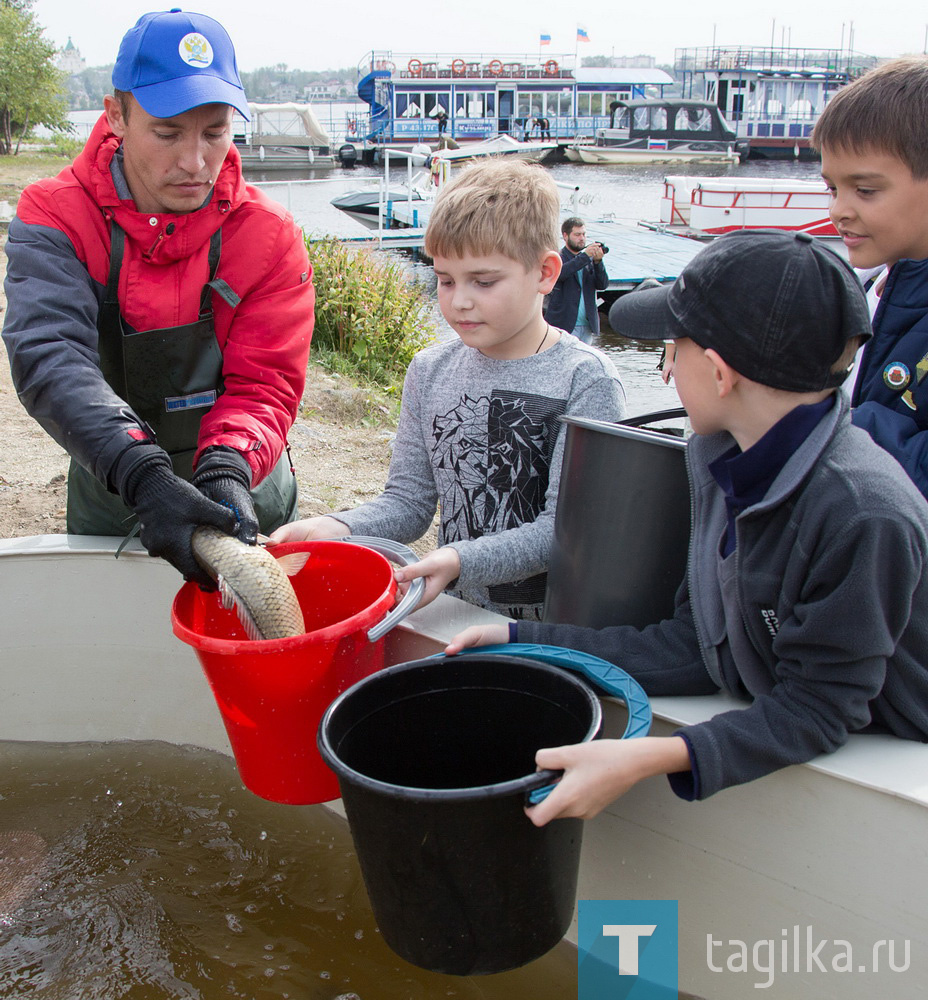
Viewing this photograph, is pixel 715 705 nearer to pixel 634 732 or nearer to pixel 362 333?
pixel 634 732

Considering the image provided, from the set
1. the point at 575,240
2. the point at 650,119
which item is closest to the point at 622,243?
the point at 575,240

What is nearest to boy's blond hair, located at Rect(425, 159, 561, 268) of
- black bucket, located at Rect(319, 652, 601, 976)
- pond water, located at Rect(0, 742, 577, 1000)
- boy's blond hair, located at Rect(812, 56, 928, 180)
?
boy's blond hair, located at Rect(812, 56, 928, 180)

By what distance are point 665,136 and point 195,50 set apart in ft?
183

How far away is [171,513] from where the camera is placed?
192 cm

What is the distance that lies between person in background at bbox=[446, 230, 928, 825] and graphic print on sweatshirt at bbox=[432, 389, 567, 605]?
2.18ft

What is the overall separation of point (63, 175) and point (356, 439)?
3.73 m

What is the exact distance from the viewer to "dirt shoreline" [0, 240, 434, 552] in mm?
4428

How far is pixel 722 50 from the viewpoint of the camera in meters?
64.6

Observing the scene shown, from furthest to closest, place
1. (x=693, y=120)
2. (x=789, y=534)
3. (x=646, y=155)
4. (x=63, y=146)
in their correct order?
(x=693, y=120), (x=646, y=155), (x=63, y=146), (x=789, y=534)

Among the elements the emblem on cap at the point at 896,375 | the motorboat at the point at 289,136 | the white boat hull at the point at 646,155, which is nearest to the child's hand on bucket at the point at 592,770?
the emblem on cap at the point at 896,375

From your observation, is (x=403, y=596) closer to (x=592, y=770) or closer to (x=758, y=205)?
(x=592, y=770)

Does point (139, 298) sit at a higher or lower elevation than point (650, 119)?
lower

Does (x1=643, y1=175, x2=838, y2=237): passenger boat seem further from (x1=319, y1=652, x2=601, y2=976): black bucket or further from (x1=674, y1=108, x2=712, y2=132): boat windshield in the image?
(x1=674, y1=108, x2=712, y2=132): boat windshield

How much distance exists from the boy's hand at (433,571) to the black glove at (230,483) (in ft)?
1.14
